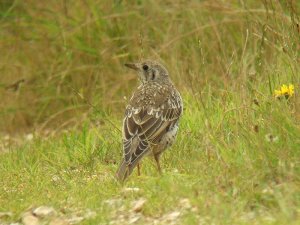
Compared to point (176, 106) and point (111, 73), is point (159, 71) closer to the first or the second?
point (176, 106)

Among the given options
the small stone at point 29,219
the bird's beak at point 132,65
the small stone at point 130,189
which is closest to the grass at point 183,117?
the small stone at point 130,189

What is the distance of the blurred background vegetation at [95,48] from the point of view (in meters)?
12.7

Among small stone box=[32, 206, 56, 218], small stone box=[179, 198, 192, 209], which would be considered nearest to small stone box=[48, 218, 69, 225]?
small stone box=[32, 206, 56, 218]

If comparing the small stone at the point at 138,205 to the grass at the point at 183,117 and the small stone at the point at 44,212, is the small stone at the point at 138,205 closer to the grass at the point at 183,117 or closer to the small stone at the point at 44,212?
the grass at the point at 183,117

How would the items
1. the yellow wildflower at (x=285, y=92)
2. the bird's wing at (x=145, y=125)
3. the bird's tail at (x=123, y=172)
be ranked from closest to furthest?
1. the bird's tail at (x=123, y=172)
2. the yellow wildflower at (x=285, y=92)
3. the bird's wing at (x=145, y=125)

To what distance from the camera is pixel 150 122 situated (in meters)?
9.05

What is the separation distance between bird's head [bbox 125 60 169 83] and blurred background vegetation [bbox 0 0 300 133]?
155 cm

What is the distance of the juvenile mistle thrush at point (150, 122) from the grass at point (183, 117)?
0.21m

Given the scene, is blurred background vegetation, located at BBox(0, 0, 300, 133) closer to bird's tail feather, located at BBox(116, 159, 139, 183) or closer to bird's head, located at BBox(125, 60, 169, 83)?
bird's head, located at BBox(125, 60, 169, 83)

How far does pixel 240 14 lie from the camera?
501 inches

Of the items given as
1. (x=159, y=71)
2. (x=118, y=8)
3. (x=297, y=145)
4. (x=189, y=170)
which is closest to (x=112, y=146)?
(x=159, y=71)

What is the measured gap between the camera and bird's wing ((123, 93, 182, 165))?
8.64m

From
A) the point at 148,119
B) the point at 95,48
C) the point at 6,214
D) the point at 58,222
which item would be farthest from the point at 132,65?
the point at 95,48

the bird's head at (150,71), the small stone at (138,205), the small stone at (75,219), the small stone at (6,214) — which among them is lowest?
the small stone at (6,214)
